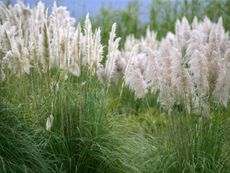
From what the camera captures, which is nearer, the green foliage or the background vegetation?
the green foliage

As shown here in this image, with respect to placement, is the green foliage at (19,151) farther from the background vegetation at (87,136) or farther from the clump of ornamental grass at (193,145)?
the clump of ornamental grass at (193,145)

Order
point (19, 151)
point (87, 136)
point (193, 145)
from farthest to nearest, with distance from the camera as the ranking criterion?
point (87, 136)
point (193, 145)
point (19, 151)

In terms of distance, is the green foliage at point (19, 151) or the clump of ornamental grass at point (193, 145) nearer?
the green foliage at point (19, 151)

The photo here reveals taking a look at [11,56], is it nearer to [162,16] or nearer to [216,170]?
[216,170]

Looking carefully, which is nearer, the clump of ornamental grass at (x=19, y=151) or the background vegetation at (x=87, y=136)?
the clump of ornamental grass at (x=19, y=151)

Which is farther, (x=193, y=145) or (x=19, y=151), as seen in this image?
(x=193, y=145)

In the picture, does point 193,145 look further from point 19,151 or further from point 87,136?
point 19,151

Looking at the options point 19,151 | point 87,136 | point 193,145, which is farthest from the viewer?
point 87,136

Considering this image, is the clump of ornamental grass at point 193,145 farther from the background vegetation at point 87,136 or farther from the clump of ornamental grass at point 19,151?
the clump of ornamental grass at point 19,151

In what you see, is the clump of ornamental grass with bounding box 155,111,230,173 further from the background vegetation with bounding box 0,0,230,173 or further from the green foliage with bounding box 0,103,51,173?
the green foliage with bounding box 0,103,51,173

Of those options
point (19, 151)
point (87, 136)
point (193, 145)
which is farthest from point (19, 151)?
point (193, 145)

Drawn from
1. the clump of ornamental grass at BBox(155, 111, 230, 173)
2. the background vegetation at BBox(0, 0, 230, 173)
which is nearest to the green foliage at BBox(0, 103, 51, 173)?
the background vegetation at BBox(0, 0, 230, 173)

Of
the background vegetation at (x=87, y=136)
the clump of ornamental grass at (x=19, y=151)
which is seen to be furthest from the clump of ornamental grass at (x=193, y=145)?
the clump of ornamental grass at (x=19, y=151)

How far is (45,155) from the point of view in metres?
5.19
